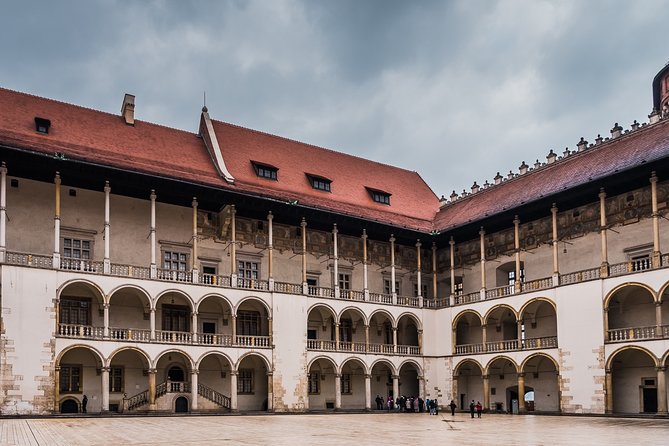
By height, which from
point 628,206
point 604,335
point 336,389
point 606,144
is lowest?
point 336,389

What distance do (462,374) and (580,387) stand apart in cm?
966

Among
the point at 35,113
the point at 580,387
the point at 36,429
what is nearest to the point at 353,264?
the point at 580,387

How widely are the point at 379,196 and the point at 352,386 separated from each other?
11098 millimetres

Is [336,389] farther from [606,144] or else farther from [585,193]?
[606,144]

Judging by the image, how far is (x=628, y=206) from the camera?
33594mm

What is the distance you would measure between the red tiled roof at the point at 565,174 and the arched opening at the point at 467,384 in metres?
7.76

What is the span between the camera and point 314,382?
39.1 m

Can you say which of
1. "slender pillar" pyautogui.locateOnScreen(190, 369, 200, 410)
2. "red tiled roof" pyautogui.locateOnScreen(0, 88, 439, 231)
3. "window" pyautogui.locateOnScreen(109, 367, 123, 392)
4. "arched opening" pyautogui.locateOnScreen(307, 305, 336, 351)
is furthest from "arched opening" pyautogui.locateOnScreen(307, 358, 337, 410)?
"window" pyautogui.locateOnScreen(109, 367, 123, 392)

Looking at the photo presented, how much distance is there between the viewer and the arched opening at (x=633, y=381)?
31.9 m

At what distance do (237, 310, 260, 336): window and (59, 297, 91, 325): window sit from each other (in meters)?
7.48

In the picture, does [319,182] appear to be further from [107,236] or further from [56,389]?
[56,389]

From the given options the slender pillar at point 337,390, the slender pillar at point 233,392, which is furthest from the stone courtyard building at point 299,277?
the slender pillar at point 337,390

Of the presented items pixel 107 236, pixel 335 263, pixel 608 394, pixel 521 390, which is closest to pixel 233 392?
pixel 335 263

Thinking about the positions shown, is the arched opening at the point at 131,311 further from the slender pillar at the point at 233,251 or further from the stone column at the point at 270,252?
the stone column at the point at 270,252
